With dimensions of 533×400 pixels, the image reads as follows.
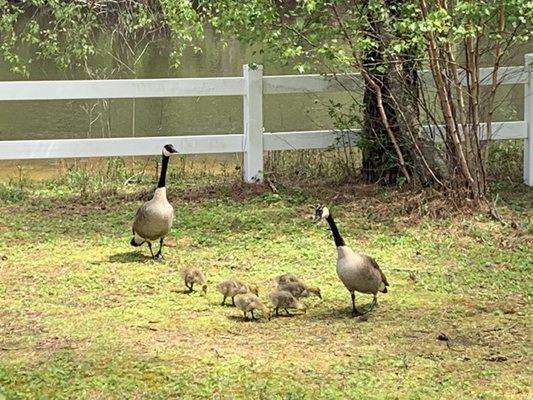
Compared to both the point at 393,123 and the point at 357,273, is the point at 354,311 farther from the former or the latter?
the point at 393,123

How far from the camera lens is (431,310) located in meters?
7.32

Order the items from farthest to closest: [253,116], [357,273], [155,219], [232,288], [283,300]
Answer: 1. [253,116]
2. [155,219]
3. [232,288]
4. [283,300]
5. [357,273]

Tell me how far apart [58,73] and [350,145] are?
12.9 meters

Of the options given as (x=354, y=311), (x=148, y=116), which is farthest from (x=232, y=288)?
(x=148, y=116)

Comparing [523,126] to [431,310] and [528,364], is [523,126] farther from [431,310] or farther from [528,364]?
[528,364]

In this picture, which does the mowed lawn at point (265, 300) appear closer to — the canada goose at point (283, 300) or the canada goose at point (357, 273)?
the canada goose at point (283, 300)

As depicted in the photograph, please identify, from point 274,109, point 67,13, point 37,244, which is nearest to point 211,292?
point 37,244

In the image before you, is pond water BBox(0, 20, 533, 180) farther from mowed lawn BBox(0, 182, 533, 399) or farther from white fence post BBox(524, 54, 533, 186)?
mowed lawn BBox(0, 182, 533, 399)

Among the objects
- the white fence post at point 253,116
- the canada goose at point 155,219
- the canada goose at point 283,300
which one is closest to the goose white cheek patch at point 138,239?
the canada goose at point 155,219

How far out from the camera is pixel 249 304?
23.0 ft

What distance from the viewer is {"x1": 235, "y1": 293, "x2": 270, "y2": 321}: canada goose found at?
7008mm

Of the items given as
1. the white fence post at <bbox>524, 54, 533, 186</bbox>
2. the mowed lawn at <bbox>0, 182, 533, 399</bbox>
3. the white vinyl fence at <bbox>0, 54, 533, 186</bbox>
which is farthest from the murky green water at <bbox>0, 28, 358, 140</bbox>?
the mowed lawn at <bbox>0, 182, 533, 399</bbox>

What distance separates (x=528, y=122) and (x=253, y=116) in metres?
3.46

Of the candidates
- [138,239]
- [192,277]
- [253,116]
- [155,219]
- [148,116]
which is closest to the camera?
[192,277]
